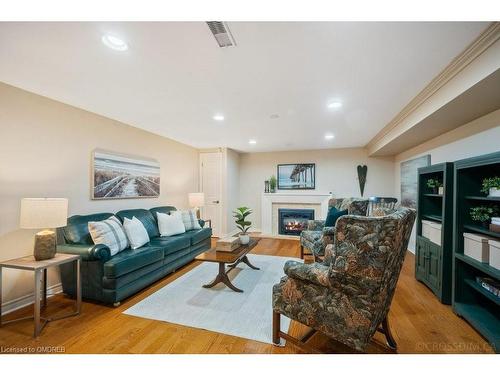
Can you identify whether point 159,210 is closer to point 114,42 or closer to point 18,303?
point 18,303

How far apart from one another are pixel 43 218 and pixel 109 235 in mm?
675

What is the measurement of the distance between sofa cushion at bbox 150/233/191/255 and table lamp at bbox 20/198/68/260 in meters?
1.14

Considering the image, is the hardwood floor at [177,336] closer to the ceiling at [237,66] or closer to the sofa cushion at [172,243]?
the sofa cushion at [172,243]

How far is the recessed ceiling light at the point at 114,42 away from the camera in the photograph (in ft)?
4.83

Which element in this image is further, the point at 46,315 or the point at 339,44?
the point at 46,315

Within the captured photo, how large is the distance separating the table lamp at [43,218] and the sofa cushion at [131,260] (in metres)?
0.53

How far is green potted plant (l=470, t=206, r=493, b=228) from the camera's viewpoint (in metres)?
2.04

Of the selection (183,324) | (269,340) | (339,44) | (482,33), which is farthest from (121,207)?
(482,33)

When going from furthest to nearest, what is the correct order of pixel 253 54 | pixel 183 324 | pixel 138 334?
pixel 183 324, pixel 138 334, pixel 253 54

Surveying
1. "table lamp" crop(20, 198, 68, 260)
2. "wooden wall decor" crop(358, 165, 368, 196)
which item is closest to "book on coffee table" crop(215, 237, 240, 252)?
"table lamp" crop(20, 198, 68, 260)
